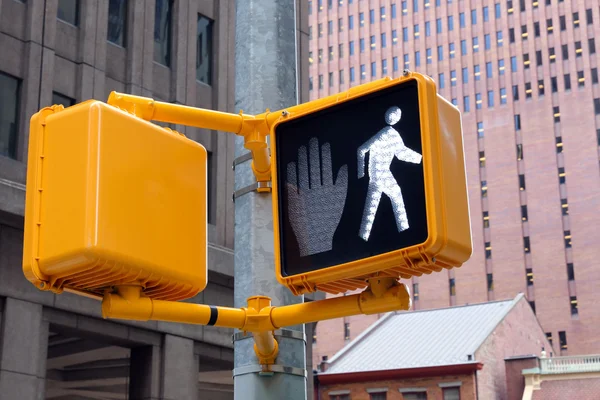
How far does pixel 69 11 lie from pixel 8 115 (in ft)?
12.3

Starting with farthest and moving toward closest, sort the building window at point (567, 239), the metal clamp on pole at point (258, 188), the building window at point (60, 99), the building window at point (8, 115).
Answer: the building window at point (567, 239) → the building window at point (60, 99) → the building window at point (8, 115) → the metal clamp on pole at point (258, 188)

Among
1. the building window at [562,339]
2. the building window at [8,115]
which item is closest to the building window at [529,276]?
the building window at [562,339]

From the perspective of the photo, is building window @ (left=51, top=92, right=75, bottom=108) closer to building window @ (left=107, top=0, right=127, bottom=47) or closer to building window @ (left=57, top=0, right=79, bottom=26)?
building window @ (left=57, top=0, right=79, bottom=26)

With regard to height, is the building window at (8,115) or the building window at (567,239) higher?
the building window at (567,239)

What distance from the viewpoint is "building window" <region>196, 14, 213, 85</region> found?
94.1 feet

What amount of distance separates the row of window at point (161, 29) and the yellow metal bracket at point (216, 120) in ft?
70.9

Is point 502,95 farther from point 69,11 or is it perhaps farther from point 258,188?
point 258,188

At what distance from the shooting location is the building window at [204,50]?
28.7m

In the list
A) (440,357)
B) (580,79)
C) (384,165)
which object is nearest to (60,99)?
(384,165)

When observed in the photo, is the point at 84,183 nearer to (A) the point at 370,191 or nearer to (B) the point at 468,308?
(A) the point at 370,191

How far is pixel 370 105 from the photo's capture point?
3.65 m

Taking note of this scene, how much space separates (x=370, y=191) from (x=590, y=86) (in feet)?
340

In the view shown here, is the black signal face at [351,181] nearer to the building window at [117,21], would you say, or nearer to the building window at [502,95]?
the building window at [117,21]

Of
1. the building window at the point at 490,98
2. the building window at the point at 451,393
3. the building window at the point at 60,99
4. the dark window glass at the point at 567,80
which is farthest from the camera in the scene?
the building window at the point at 490,98
